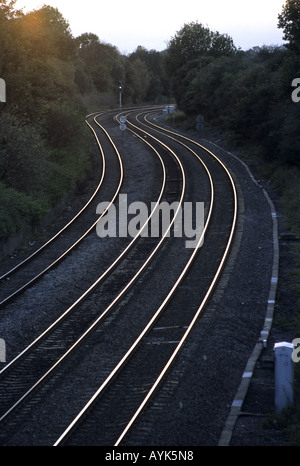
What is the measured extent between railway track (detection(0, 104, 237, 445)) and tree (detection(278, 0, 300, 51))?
451 inches

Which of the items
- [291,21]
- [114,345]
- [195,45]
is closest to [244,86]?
[291,21]

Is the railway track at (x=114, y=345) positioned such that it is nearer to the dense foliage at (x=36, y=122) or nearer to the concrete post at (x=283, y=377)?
the concrete post at (x=283, y=377)

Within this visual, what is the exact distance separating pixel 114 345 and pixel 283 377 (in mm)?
3745

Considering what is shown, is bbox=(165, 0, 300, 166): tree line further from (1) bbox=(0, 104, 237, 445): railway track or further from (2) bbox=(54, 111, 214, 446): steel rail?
(2) bbox=(54, 111, 214, 446): steel rail

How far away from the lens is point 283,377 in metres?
9.29

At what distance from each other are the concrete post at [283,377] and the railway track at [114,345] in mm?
1950

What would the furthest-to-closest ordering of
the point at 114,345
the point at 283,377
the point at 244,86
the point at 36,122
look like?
the point at 244,86, the point at 36,122, the point at 114,345, the point at 283,377

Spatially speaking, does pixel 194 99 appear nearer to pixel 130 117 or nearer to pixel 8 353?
pixel 130 117

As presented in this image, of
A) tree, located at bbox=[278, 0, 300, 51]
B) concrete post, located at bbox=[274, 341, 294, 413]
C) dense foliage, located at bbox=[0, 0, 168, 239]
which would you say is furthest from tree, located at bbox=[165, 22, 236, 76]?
concrete post, located at bbox=[274, 341, 294, 413]

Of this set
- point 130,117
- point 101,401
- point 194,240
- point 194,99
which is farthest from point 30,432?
point 130,117

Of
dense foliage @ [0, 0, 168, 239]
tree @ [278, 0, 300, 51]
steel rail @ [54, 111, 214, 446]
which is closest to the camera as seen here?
steel rail @ [54, 111, 214, 446]

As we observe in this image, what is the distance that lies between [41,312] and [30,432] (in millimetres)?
5002

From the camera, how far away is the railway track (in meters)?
9.21

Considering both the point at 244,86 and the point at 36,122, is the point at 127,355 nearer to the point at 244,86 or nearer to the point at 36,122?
the point at 36,122
